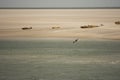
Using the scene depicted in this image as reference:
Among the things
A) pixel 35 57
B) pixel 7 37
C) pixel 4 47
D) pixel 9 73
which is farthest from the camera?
pixel 7 37

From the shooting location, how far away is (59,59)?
27.6 feet

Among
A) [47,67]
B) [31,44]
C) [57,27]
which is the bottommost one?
[57,27]

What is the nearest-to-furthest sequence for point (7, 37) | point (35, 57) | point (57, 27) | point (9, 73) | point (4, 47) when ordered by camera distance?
point (9, 73), point (35, 57), point (4, 47), point (7, 37), point (57, 27)

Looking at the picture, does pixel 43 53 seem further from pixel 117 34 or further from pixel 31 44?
pixel 117 34

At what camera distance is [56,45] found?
406 inches

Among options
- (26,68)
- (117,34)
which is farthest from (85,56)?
(117,34)

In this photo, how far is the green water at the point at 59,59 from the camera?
705 centimetres

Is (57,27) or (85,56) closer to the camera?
(85,56)

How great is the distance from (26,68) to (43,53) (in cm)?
158

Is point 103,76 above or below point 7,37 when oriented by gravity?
above

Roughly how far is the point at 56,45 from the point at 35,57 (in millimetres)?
1734

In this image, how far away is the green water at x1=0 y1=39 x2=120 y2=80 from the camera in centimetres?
705

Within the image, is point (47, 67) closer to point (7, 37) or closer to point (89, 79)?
point (89, 79)

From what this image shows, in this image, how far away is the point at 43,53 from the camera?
30.0ft
